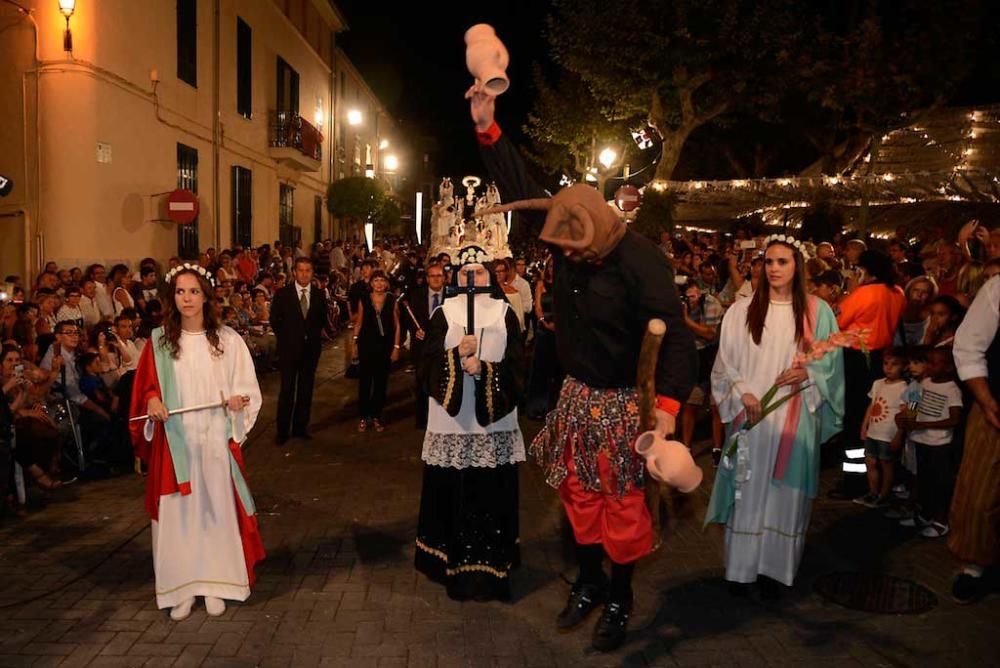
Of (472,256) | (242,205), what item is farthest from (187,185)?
(472,256)

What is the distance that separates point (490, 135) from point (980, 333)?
9.55 ft

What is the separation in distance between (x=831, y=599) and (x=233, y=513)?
353cm

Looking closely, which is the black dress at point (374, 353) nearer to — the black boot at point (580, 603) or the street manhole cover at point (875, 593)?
the black boot at point (580, 603)

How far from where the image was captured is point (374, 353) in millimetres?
10320

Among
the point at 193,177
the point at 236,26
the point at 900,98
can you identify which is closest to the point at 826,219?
the point at 900,98

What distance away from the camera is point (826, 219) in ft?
58.7

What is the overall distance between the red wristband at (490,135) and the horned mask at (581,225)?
0.55m

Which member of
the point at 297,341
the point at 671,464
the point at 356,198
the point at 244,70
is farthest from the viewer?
the point at 356,198

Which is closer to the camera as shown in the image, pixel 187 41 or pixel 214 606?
pixel 214 606

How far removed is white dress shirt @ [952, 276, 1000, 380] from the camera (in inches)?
193

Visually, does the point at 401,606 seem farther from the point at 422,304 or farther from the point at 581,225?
the point at 422,304

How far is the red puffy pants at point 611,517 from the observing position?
4.47 meters

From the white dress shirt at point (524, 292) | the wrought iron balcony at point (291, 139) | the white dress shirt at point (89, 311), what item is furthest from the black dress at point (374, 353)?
the wrought iron balcony at point (291, 139)

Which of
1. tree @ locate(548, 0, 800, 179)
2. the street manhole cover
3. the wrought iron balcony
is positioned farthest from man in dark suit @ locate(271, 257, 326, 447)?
the wrought iron balcony
